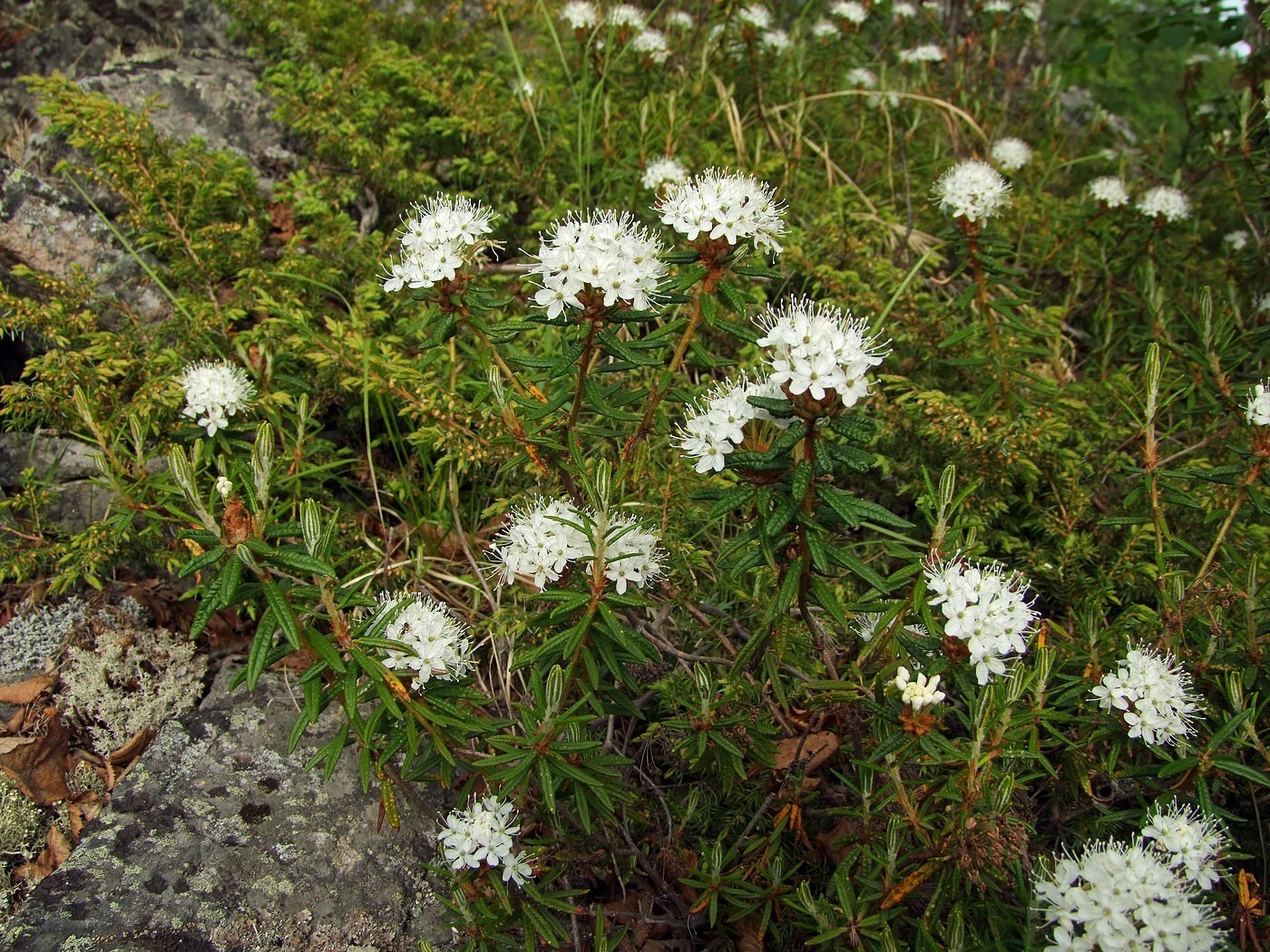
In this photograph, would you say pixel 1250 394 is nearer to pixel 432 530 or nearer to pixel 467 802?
pixel 467 802

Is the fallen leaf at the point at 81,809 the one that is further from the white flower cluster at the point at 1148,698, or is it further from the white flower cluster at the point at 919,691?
the white flower cluster at the point at 1148,698


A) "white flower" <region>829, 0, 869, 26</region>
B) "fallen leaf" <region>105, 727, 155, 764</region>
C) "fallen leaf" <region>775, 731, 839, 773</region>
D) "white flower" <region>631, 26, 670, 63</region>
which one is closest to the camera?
"fallen leaf" <region>775, 731, 839, 773</region>

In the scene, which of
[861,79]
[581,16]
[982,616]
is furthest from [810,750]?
[861,79]

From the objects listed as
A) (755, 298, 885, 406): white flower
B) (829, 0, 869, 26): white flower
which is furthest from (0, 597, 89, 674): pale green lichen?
(829, 0, 869, 26): white flower

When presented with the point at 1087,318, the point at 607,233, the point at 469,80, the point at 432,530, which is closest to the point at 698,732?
the point at 607,233

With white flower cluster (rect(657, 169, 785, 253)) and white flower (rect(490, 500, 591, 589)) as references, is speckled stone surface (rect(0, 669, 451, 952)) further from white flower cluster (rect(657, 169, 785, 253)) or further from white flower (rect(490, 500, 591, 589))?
white flower cluster (rect(657, 169, 785, 253))

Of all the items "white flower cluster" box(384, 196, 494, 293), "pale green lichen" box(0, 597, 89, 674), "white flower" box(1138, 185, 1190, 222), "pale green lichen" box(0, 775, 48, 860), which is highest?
"white flower cluster" box(384, 196, 494, 293)
